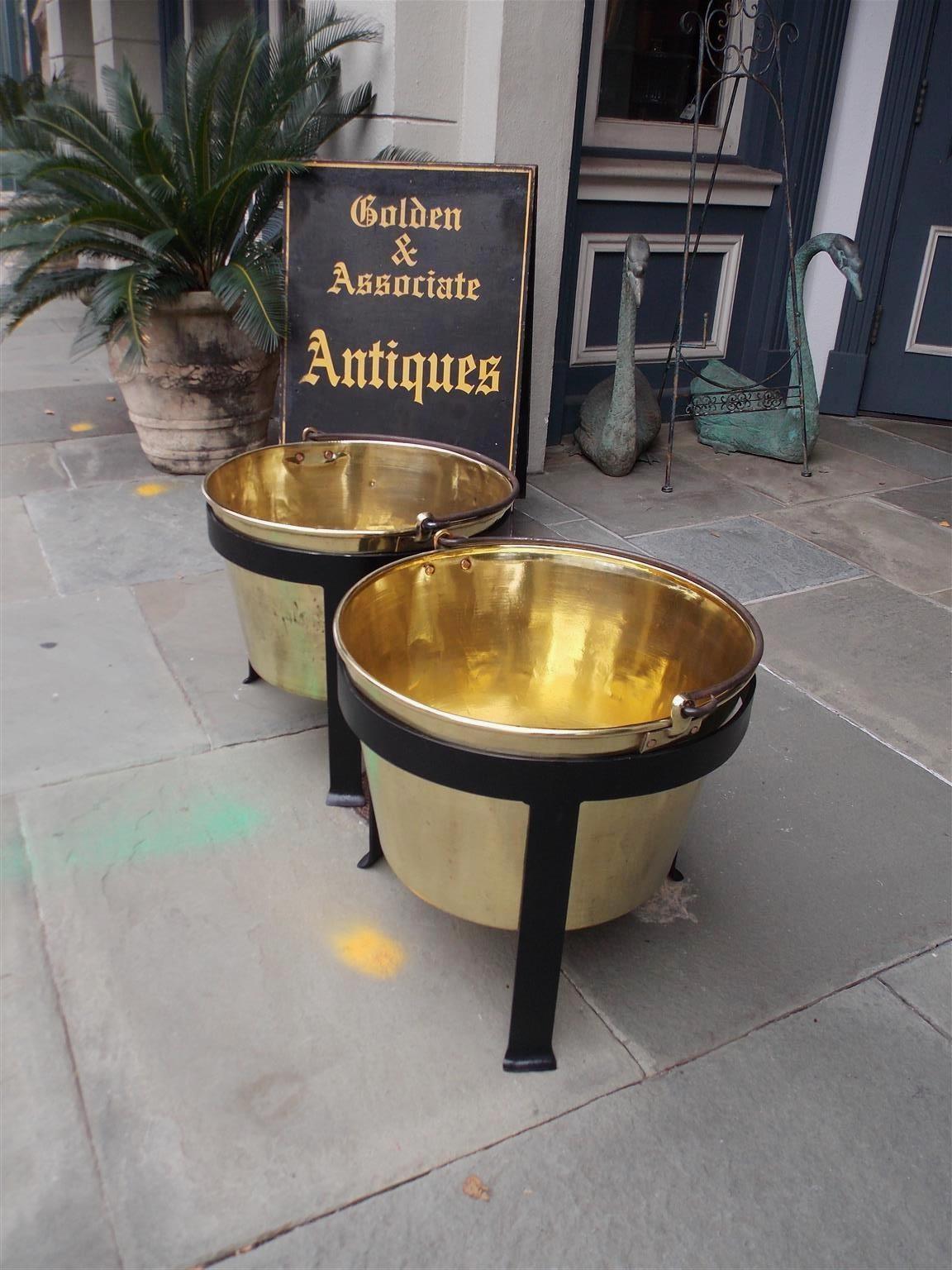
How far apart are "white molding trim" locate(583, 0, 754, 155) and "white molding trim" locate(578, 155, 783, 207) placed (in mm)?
123

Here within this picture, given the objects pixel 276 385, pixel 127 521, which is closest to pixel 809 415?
pixel 276 385

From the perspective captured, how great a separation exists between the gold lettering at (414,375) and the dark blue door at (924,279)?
138 inches

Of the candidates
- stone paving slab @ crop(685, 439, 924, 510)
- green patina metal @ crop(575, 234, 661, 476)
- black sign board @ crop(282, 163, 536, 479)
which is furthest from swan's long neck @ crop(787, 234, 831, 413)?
black sign board @ crop(282, 163, 536, 479)

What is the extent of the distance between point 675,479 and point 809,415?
850mm

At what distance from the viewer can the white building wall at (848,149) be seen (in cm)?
578

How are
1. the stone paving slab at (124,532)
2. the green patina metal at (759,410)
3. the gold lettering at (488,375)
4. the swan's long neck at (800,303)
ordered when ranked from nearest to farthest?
the stone paving slab at (124,532)
the gold lettering at (488,375)
the swan's long neck at (800,303)
the green patina metal at (759,410)

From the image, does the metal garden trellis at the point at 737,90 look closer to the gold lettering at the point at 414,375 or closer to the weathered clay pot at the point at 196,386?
the gold lettering at the point at 414,375

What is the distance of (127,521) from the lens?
14.7 ft

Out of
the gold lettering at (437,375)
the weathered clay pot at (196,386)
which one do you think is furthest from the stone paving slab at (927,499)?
the weathered clay pot at (196,386)

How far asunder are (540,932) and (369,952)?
0.53 m

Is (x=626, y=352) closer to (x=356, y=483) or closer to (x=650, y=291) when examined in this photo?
(x=650, y=291)

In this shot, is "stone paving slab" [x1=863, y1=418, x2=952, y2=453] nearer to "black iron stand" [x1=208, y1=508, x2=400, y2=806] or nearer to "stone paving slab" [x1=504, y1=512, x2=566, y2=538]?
"stone paving slab" [x1=504, y1=512, x2=566, y2=538]

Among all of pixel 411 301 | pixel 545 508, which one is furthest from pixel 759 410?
pixel 411 301

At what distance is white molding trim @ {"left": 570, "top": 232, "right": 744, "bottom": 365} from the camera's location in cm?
554
